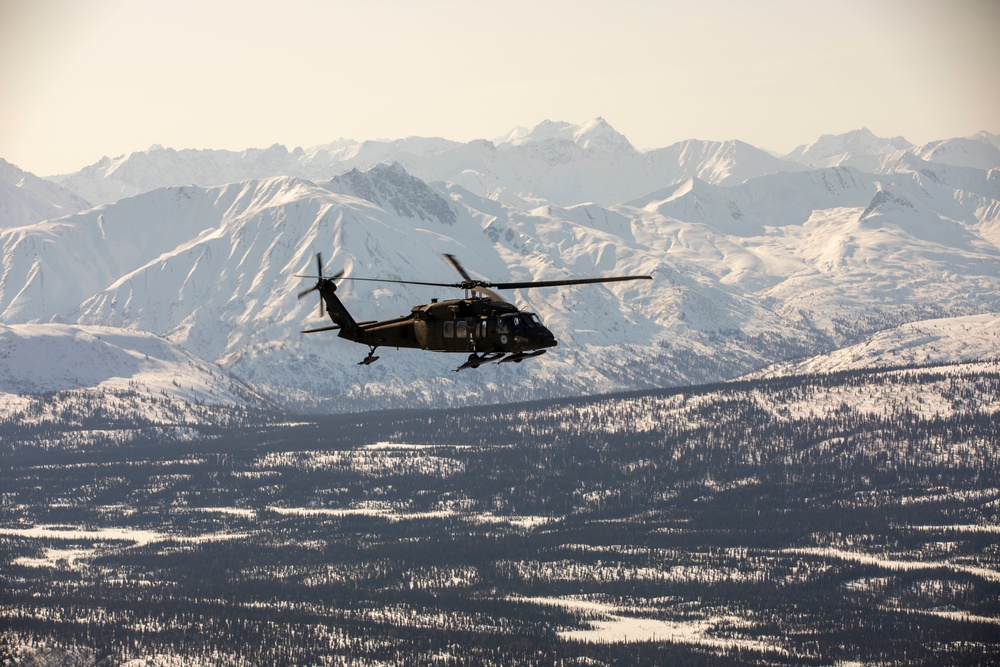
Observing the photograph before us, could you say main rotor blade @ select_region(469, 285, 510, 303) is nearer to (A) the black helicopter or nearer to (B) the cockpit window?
(A) the black helicopter

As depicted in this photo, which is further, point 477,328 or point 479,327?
point 477,328

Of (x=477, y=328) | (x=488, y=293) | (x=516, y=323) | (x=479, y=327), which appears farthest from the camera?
(x=477, y=328)

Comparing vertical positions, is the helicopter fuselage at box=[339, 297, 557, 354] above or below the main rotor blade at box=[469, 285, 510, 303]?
below

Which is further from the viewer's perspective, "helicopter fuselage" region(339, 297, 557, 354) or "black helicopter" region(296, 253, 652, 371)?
"helicopter fuselage" region(339, 297, 557, 354)

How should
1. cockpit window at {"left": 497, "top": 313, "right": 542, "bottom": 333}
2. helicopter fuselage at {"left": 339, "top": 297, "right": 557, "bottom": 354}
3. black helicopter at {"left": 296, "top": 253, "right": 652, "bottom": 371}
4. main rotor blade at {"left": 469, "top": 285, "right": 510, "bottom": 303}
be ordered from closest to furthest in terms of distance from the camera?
main rotor blade at {"left": 469, "top": 285, "right": 510, "bottom": 303} → black helicopter at {"left": 296, "top": 253, "right": 652, "bottom": 371} → helicopter fuselage at {"left": 339, "top": 297, "right": 557, "bottom": 354} → cockpit window at {"left": 497, "top": 313, "right": 542, "bottom": 333}

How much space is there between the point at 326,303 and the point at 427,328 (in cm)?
1814

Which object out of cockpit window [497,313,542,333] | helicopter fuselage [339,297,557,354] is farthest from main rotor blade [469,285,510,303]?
A: cockpit window [497,313,542,333]

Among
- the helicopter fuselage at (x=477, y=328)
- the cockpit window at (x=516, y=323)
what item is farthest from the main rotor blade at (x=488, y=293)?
the cockpit window at (x=516, y=323)

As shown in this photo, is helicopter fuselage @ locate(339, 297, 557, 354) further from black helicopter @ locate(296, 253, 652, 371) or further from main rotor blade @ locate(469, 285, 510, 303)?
main rotor blade @ locate(469, 285, 510, 303)

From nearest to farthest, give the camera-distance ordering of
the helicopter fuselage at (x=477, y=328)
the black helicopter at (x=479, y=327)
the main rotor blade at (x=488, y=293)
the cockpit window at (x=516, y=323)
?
the main rotor blade at (x=488, y=293)
the black helicopter at (x=479, y=327)
the helicopter fuselage at (x=477, y=328)
the cockpit window at (x=516, y=323)

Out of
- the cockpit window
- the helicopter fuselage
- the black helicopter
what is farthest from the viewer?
the cockpit window

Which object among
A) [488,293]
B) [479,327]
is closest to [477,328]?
[479,327]

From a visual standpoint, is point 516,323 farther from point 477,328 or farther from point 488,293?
point 488,293

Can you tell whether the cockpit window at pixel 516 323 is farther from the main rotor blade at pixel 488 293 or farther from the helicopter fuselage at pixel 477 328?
the main rotor blade at pixel 488 293
